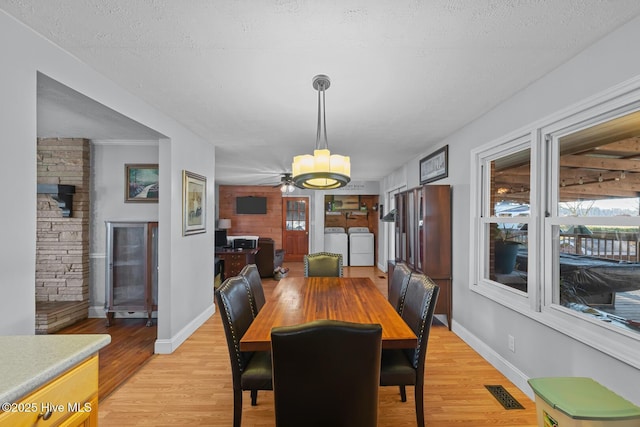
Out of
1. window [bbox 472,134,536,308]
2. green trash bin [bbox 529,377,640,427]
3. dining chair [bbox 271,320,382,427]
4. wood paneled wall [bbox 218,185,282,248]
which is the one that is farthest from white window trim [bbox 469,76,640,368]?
wood paneled wall [bbox 218,185,282,248]

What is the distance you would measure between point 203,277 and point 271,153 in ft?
6.81

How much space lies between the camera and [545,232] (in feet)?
6.86

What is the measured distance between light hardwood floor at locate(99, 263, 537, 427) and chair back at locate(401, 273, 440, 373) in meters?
0.54

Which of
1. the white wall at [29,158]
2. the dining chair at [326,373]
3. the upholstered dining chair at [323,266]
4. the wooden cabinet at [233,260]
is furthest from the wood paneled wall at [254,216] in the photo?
the dining chair at [326,373]

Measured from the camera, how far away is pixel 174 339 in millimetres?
2918

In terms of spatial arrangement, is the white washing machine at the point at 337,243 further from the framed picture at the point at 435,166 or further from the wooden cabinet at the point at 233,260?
the framed picture at the point at 435,166

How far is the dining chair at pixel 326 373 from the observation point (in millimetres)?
1146

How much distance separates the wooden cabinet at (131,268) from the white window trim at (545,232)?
3639 mm

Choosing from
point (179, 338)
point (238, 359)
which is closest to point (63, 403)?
point (238, 359)

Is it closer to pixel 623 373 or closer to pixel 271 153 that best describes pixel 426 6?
pixel 623 373

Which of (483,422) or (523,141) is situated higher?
(523,141)

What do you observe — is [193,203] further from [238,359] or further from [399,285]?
[399,285]

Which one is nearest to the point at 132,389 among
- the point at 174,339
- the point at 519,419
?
the point at 174,339

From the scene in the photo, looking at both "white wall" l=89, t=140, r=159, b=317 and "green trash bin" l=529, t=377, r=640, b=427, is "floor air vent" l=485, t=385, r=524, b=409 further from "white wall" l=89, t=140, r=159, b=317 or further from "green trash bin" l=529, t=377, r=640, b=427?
"white wall" l=89, t=140, r=159, b=317
